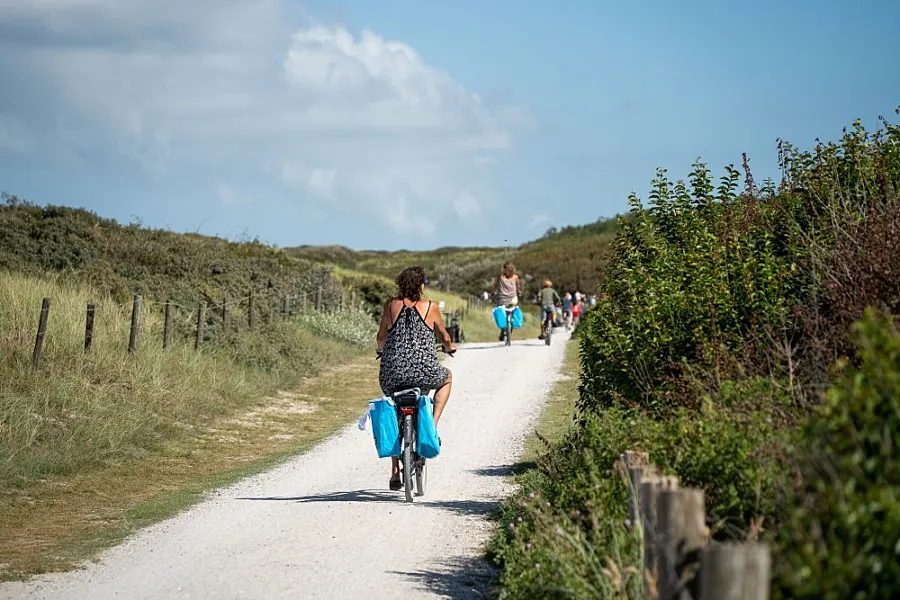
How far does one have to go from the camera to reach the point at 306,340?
91.6ft

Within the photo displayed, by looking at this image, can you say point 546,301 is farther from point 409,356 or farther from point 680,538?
point 680,538

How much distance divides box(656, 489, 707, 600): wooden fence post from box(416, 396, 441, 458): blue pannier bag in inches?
236

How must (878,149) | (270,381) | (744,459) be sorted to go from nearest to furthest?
(744,459)
(878,149)
(270,381)

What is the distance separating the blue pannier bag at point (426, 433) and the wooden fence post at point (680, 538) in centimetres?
599

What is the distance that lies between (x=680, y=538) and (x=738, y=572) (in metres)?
0.89

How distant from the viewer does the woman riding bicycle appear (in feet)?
35.4

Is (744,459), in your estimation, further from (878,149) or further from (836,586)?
(878,149)

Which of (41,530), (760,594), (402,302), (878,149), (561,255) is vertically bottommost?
(41,530)

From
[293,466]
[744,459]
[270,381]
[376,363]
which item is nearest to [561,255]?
[376,363]

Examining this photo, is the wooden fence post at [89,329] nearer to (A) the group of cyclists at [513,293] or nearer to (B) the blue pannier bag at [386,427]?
(B) the blue pannier bag at [386,427]

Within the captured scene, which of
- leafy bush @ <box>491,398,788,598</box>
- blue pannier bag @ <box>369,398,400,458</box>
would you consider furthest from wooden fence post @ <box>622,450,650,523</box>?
blue pannier bag @ <box>369,398,400,458</box>

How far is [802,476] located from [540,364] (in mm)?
22671

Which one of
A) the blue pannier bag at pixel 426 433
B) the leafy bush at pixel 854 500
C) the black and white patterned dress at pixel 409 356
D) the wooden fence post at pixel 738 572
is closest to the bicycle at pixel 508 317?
the black and white patterned dress at pixel 409 356

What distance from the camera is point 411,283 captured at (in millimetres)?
10852
